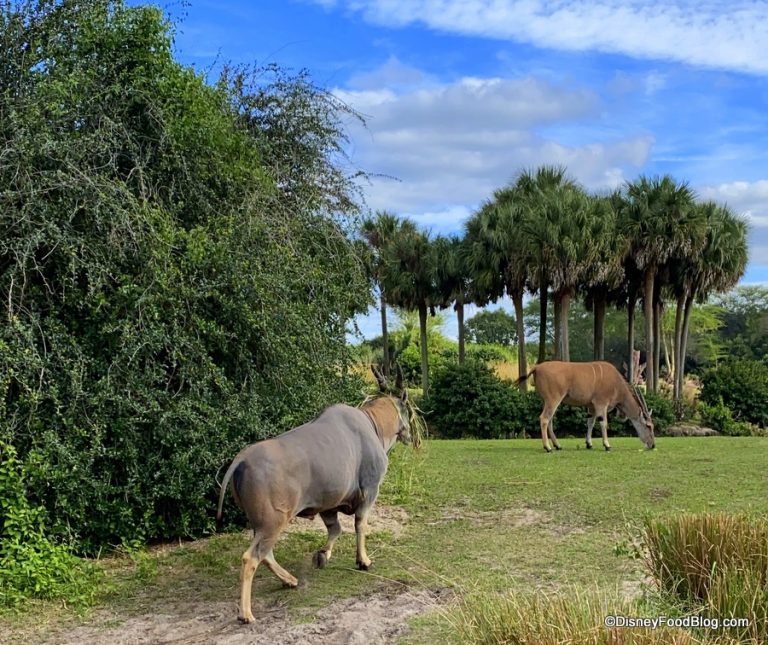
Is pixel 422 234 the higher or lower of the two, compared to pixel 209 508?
higher

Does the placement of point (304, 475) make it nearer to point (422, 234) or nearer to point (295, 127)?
point (295, 127)

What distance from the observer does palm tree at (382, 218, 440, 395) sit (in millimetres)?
36156

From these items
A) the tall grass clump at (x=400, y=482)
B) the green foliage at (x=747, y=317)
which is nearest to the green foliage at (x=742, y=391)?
the tall grass clump at (x=400, y=482)

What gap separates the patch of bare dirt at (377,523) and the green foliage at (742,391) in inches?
769

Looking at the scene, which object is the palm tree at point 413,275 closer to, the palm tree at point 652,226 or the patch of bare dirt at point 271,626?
the palm tree at point 652,226

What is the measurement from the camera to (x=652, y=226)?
27.8 m

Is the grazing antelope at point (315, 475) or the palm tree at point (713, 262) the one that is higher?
the palm tree at point (713, 262)

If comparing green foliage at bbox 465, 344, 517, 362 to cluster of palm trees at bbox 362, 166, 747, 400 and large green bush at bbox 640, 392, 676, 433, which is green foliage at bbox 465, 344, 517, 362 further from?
large green bush at bbox 640, 392, 676, 433

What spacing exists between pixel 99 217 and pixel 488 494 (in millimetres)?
5703

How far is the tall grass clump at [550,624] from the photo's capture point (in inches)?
147

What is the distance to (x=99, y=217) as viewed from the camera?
23.1 ft

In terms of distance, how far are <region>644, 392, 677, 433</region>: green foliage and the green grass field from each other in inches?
460

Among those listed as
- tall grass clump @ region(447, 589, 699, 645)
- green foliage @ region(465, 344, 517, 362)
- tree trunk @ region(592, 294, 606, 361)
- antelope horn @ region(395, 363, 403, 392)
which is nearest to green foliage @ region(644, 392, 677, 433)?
tree trunk @ region(592, 294, 606, 361)

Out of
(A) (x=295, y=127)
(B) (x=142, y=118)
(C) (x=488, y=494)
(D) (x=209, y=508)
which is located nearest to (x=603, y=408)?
(C) (x=488, y=494)
